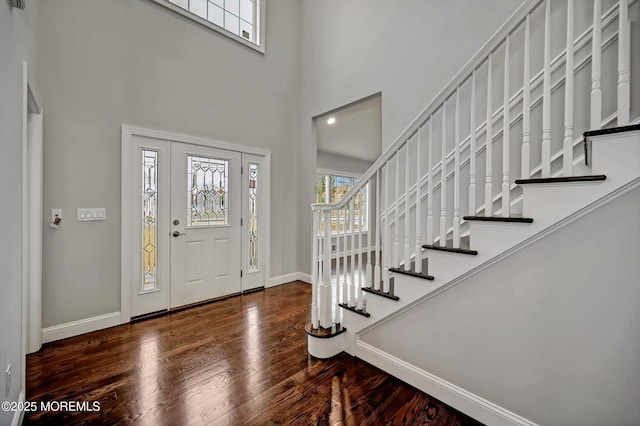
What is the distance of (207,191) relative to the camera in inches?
131

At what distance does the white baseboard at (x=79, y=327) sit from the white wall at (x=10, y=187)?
948mm

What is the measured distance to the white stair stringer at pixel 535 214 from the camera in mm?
1104

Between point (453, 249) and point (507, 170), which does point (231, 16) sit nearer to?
point (507, 170)

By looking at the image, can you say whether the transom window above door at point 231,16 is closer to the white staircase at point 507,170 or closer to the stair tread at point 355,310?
the white staircase at point 507,170

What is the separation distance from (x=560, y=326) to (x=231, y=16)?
4.71 m

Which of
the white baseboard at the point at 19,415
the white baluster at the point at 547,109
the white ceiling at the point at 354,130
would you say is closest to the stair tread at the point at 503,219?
the white baluster at the point at 547,109

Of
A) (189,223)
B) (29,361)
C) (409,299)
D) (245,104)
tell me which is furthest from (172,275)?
(409,299)

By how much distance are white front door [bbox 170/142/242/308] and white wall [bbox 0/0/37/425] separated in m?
1.51

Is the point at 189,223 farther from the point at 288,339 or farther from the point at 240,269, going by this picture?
the point at 288,339

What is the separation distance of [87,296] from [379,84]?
12.5 ft

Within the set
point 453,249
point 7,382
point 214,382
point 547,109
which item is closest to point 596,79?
point 547,109

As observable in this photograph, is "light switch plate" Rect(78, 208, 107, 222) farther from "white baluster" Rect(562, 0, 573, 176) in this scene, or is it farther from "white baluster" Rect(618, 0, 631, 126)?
"white baluster" Rect(618, 0, 631, 126)

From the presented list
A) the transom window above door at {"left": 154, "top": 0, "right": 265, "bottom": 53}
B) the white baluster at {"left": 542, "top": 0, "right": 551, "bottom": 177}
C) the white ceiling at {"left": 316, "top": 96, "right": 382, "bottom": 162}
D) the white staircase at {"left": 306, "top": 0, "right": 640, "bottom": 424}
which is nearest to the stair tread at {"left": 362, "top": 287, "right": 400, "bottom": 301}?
the white staircase at {"left": 306, "top": 0, "right": 640, "bottom": 424}

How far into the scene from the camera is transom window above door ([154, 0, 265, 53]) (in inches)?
126
